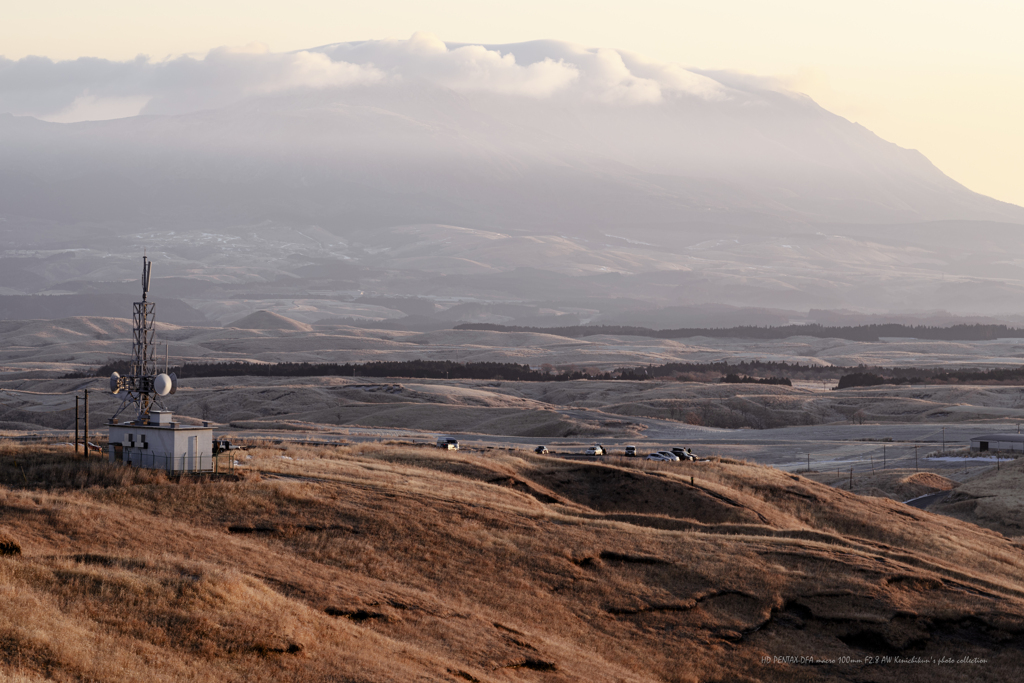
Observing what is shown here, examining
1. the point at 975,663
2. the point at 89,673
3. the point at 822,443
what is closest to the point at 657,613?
the point at 975,663

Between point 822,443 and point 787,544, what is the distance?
57.0 metres

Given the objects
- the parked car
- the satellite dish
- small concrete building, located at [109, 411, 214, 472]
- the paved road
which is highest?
the satellite dish

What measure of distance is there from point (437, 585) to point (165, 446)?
13.8 meters

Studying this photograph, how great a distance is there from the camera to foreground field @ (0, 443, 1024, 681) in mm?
22828

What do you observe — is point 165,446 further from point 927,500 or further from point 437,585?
point 927,500

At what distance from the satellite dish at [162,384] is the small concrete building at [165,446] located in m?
2.13

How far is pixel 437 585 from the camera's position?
31.8 meters

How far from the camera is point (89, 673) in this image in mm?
19594

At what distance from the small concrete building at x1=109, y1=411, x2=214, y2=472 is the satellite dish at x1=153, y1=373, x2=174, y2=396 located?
7.00ft

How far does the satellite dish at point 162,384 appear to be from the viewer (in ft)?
140

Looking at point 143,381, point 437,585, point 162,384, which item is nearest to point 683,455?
point 162,384

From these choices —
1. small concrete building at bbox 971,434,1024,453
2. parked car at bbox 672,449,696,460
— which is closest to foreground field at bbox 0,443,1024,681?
parked car at bbox 672,449,696,460

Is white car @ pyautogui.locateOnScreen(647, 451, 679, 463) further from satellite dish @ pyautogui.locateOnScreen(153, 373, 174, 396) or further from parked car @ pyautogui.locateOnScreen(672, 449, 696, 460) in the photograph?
satellite dish @ pyautogui.locateOnScreen(153, 373, 174, 396)

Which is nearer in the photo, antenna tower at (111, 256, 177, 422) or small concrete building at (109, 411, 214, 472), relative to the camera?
small concrete building at (109, 411, 214, 472)
